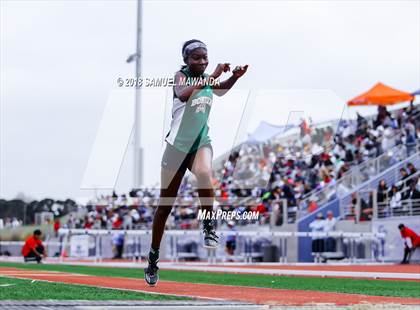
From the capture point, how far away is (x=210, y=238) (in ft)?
18.9

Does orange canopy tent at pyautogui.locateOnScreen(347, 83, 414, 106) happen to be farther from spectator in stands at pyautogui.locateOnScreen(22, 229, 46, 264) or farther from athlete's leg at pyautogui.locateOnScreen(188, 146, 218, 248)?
athlete's leg at pyautogui.locateOnScreen(188, 146, 218, 248)

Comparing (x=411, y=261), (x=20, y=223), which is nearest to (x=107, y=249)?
(x=20, y=223)

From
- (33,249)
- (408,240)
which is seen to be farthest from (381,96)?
(33,249)

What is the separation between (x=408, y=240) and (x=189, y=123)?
55.0ft

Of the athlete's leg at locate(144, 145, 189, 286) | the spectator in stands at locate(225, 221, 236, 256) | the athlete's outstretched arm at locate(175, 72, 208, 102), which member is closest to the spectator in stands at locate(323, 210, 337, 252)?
the spectator in stands at locate(225, 221, 236, 256)

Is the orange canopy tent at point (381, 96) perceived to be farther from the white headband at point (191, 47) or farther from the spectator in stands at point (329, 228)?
the white headband at point (191, 47)

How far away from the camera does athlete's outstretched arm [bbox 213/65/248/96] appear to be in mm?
5680

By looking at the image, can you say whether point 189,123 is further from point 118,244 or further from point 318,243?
point 118,244

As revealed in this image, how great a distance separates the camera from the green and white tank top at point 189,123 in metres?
5.59

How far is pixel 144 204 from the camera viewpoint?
2261 centimetres

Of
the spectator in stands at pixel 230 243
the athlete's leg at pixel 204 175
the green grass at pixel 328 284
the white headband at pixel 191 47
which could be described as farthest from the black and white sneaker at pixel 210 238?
the spectator in stands at pixel 230 243

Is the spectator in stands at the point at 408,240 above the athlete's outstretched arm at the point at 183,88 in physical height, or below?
below

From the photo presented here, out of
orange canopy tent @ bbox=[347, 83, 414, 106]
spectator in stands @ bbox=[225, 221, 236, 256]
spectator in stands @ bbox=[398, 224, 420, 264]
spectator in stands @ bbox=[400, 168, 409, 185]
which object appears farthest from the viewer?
orange canopy tent @ bbox=[347, 83, 414, 106]

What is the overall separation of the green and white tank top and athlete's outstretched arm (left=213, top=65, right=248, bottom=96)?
3.4 inches
